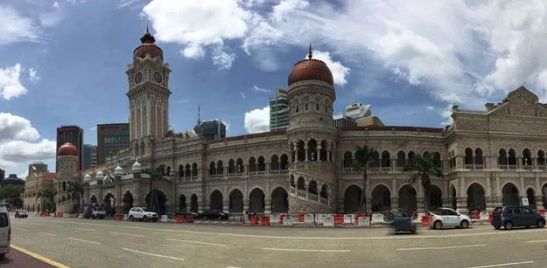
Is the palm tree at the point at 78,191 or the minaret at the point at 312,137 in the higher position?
the minaret at the point at 312,137

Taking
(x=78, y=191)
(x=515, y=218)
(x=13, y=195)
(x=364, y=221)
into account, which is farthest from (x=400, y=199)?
(x=13, y=195)

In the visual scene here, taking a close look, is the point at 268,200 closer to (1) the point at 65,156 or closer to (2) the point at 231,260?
(2) the point at 231,260

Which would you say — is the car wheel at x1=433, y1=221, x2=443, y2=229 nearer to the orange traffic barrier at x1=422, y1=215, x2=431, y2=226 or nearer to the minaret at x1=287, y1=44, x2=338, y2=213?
the orange traffic barrier at x1=422, y1=215, x2=431, y2=226

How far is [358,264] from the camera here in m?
13.8

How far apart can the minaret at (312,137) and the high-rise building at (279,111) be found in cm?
9860

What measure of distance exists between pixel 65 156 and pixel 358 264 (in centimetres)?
9410

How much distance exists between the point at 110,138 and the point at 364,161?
525 ft

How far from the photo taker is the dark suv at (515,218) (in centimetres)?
2588

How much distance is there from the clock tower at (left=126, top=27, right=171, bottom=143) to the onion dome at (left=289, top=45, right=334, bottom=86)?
26610 mm

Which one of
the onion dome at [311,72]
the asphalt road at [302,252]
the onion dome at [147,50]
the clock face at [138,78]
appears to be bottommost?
the asphalt road at [302,252]

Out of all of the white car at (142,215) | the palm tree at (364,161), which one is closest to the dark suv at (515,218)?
the palm tree at (364,161)

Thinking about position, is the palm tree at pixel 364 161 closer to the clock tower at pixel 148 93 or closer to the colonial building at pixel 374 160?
the colonial building at pixel 374 160

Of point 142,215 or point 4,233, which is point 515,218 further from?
point 142,215

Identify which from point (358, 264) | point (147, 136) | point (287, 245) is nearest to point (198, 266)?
point (358, 264)
